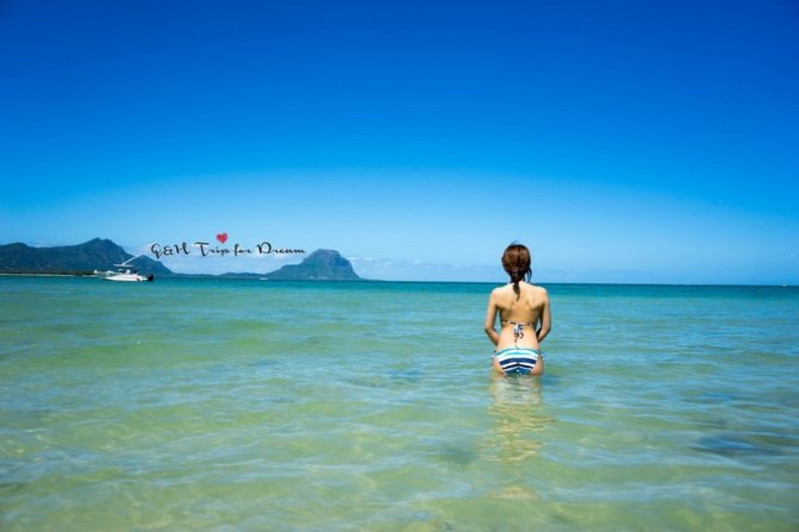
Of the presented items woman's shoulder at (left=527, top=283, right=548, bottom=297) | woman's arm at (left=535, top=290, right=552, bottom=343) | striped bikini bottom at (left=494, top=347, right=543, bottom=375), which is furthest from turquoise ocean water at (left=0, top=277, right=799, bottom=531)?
woman's shoulder at (left=527, top=283, right=548, bottom=297)

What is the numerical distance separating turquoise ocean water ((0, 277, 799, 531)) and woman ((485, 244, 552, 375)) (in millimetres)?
314

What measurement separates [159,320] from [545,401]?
16062mm

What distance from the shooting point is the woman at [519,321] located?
23.3 feet

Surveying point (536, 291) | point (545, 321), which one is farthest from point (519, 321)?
point (536, 291)

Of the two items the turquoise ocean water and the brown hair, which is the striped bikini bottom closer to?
the turquoise ocean water

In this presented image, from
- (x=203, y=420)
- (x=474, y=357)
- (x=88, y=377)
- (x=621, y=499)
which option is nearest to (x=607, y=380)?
(x=474, y=357)

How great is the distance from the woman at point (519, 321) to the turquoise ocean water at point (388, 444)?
31cm

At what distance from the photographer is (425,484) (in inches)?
149

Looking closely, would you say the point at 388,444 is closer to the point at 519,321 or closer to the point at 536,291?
the point at 519,321

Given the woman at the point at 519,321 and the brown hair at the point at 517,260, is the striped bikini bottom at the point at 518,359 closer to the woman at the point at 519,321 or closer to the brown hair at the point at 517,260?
the woman at the point at 519,321

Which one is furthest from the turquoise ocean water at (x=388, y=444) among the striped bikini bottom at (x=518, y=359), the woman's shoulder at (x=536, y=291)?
the woman's shoulder at (x=536, y=291)

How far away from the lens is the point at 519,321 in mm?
7234

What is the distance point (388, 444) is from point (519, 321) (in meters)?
3.23

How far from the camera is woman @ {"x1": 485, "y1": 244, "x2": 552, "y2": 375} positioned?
7.11m
